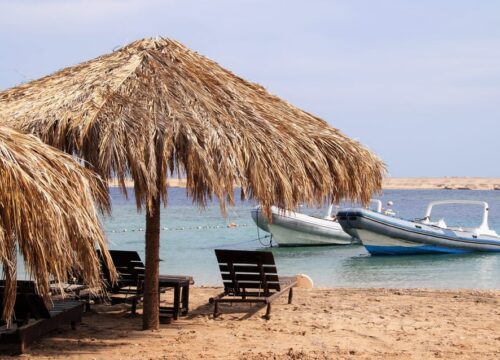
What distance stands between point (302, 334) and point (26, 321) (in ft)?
8.69

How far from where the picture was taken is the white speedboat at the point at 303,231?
1040 inches

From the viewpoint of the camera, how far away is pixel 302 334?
8234 mm

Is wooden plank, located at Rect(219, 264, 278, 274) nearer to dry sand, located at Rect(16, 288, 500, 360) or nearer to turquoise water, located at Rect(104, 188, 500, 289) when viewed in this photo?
dry sand, located at Rect(16, 288, 500, 360)

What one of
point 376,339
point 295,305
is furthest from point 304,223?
point 376,339

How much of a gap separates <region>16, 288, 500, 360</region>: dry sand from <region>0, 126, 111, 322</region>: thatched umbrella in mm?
2007

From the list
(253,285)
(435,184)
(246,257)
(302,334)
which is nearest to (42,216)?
(302,334)

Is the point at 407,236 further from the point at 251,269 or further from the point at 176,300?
the point at 176,300

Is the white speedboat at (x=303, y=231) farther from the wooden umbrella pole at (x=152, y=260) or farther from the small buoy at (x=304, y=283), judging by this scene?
the wooden umbrella pole at (x=152, y=260)

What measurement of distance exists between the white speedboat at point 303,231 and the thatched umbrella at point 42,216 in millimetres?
20779

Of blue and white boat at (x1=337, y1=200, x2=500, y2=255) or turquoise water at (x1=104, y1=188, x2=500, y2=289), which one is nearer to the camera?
turquoise water at (x1=104, y1=188, x2=500, y2=289)

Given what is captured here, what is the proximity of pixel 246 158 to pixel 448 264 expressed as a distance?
49.6ft

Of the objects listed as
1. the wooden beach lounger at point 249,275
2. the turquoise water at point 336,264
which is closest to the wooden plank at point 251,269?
the wooden beach lounger at point 249,275

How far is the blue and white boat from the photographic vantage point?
75.2 feet

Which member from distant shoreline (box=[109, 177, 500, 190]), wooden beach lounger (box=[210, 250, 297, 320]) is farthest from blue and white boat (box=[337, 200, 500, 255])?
distant shoreline (box=[109, 177, 500, 190])
